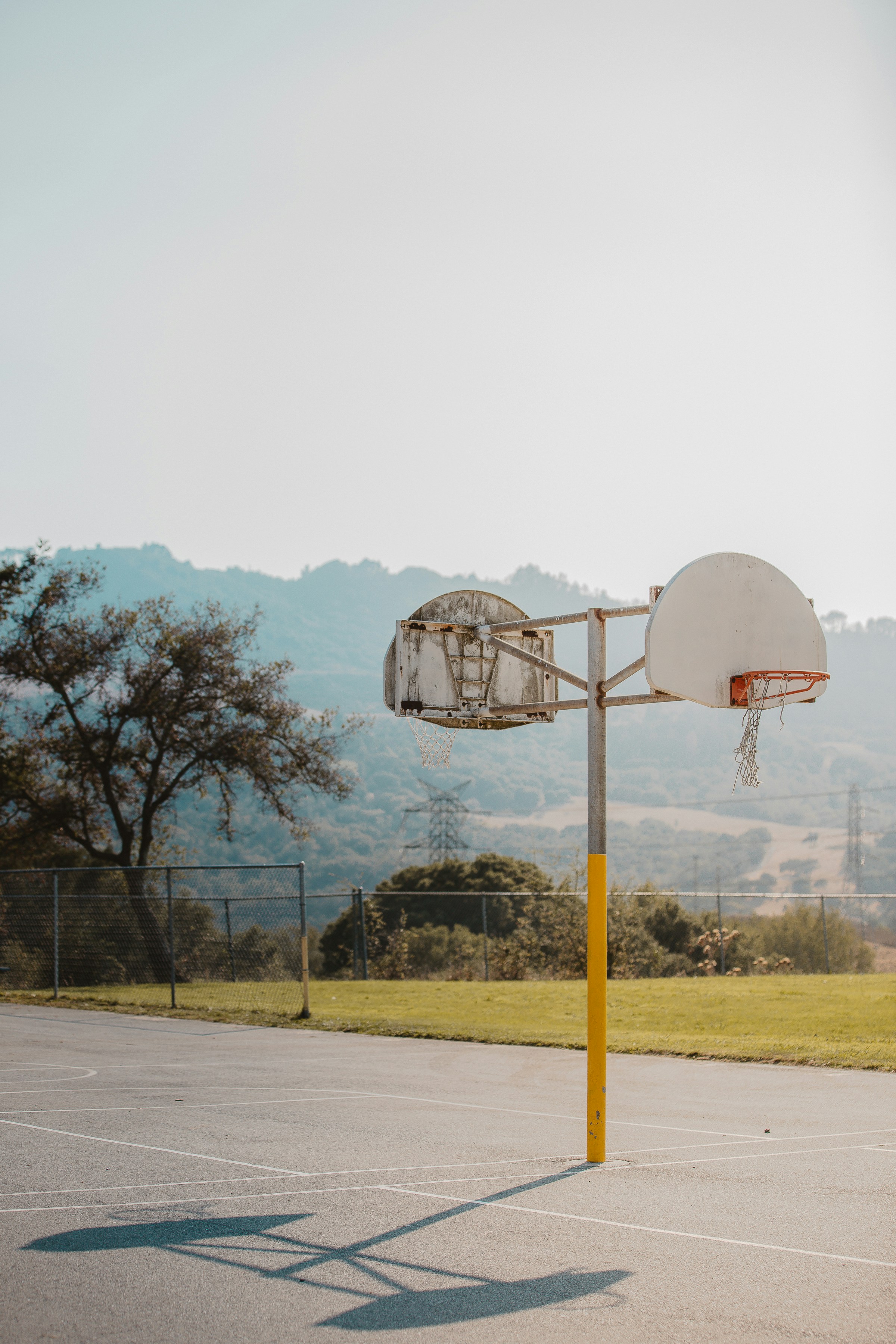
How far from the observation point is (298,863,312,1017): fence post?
16.3 meters

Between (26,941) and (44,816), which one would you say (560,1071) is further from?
(44,816)

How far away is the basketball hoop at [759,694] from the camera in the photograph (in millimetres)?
7637

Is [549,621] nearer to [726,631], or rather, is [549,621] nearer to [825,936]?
[726,631]

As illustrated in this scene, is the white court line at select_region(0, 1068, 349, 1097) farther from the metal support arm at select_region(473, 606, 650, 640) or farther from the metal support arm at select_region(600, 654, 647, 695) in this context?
the metal support arm at select_region(600, 654, 647, 695)

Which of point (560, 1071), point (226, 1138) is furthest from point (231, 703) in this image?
point (226, 1138)

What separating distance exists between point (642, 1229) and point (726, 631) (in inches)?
142

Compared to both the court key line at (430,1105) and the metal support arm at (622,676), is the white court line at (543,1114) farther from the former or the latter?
the metal support arm at (622,676)

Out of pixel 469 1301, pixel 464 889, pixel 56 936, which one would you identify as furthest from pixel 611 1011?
pixel 464 889

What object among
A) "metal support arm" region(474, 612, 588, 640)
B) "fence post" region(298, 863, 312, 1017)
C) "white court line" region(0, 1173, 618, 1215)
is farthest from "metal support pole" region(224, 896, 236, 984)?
"white court line" region(0, 1173, 618, 1215)

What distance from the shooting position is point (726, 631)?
298 inches

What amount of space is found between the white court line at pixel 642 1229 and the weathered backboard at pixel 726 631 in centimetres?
297

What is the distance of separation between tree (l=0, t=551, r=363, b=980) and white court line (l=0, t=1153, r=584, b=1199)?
21604 millimetres

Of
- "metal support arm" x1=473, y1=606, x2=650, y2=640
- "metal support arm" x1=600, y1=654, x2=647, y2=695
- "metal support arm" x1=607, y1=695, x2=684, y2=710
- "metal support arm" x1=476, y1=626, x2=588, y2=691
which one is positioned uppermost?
"metal support arm" x1=473, y1=606, x2=650, y2=640

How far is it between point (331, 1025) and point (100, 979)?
9.86m
